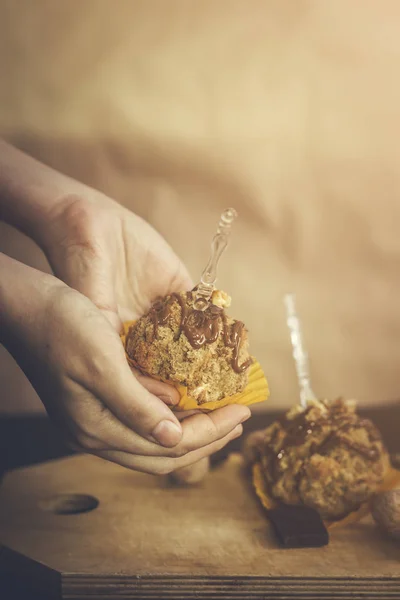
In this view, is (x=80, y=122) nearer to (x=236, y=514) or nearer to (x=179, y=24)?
(x=179, y=24)

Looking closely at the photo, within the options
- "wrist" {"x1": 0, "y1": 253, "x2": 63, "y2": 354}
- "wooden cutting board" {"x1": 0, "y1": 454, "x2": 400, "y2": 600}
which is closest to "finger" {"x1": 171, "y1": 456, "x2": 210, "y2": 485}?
"wooden cutting board" {"x1": 0, "y1": 454, "x2": 400, "y2": 600}

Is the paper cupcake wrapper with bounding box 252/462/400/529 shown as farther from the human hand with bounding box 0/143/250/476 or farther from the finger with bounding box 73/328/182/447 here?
the finger with bounding box 73/328/182/447

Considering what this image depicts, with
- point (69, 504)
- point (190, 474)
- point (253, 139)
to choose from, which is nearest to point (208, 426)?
point (190, 474)

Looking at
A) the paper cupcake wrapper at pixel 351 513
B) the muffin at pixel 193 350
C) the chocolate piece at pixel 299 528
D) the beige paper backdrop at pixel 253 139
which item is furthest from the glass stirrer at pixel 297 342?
the muffin at pixel 193 350

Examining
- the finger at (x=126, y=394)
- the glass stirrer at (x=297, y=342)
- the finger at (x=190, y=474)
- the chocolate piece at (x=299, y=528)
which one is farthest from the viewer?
the glass stirrer at (x=297, y=342)

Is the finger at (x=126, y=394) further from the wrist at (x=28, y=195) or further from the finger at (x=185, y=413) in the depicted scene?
the wrist at (x=28, y=195)

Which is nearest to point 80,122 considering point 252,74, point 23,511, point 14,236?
point 14,236
